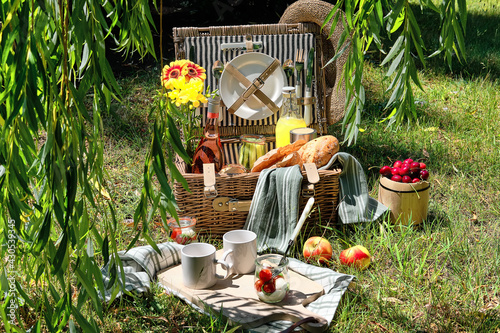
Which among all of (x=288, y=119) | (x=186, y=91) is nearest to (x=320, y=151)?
(x=288, y=119)

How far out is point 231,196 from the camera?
2592 mm

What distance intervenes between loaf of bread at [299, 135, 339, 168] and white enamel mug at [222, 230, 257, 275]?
0.60 metres

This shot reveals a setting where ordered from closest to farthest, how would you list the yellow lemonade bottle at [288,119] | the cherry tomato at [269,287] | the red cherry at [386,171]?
the cherry tomato at [269,287]
the red cherry at [386,171]
the yellow lemonade bottle at [288,119]

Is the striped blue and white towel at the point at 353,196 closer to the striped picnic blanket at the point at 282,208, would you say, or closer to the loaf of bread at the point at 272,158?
the striped picnic blanket at the point at 282,208

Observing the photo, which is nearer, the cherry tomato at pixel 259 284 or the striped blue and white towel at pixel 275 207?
the cherry tomato at pixel 259 284

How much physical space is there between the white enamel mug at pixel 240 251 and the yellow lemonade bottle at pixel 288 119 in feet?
2.73

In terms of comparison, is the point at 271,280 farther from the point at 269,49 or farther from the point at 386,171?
the point at 269,49

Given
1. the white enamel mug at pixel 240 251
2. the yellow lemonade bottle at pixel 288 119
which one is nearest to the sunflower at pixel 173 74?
the yellow lemonade bottle at pixel 288 119

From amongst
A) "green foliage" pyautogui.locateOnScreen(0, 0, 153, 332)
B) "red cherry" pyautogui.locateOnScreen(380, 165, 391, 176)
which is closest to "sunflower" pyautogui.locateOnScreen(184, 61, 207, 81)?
"red cherry" pyautogui.locateOnScreen(380, 165, 391, 176)

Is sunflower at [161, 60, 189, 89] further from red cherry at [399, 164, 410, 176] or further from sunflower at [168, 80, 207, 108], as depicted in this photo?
red cherry at [399, 164, 410, 176]

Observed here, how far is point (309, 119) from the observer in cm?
308

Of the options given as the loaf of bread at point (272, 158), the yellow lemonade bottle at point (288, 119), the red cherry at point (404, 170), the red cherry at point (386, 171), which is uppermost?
the yellow lemonade bottle at point (288, 119)

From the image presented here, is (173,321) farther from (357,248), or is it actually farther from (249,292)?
(357,248)

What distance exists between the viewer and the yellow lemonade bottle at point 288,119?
290 cm
